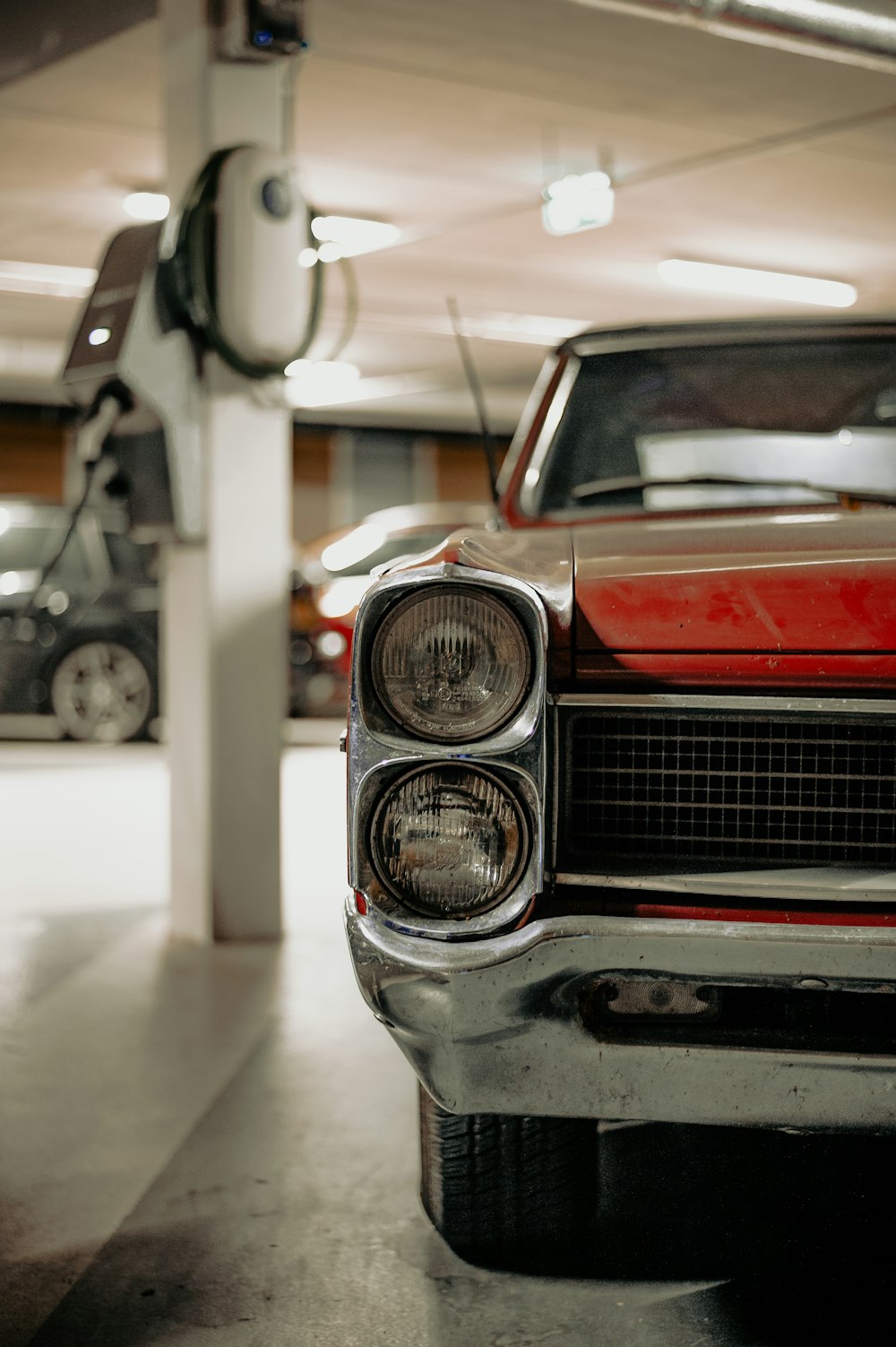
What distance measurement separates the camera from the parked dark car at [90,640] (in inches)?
380

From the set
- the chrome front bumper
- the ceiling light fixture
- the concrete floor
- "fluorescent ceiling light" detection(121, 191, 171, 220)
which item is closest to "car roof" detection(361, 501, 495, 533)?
the ceiling light fixture

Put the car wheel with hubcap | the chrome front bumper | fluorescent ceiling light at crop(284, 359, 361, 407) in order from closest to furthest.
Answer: the chrome front bumper → the car wheel with hubcap → fluorescent ceiling light at crop(284, 359, 361, 407)

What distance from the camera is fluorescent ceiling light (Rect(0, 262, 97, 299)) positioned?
36.2ft

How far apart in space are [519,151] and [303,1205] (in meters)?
6.95

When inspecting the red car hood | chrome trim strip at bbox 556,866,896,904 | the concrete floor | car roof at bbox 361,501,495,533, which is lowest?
the concrete floor

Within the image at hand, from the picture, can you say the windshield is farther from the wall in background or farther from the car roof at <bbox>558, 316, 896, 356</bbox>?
the wall in background

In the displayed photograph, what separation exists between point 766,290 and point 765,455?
9.33m

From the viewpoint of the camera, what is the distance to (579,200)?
8.51 metres

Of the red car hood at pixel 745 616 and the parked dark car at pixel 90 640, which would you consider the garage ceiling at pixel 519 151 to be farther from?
the red car hood at pixel 745 616

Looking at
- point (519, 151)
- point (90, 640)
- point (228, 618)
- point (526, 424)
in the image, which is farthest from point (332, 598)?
point (526, 424)

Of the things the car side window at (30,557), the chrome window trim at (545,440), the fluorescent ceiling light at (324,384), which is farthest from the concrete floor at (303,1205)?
the fluorescent ceiling light at (324,384)

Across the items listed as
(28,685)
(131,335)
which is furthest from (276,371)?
(28,685)

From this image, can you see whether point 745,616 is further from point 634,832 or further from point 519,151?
point 519,151

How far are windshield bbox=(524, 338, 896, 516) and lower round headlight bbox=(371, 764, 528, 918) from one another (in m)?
1.22
